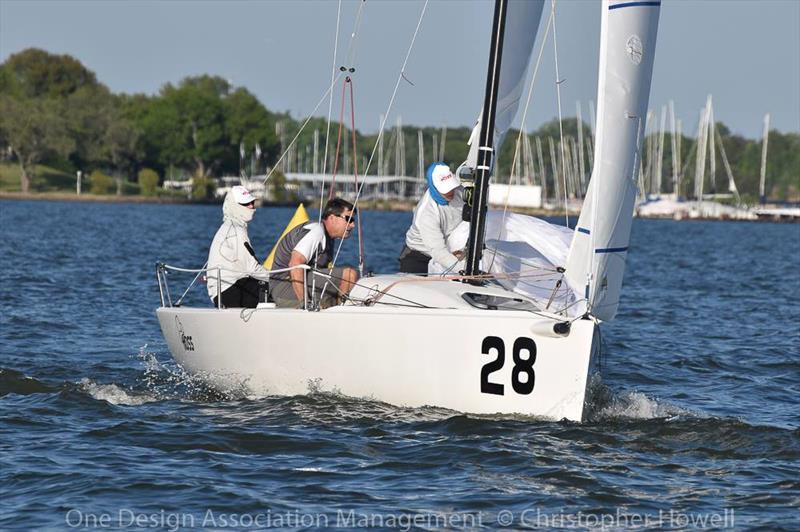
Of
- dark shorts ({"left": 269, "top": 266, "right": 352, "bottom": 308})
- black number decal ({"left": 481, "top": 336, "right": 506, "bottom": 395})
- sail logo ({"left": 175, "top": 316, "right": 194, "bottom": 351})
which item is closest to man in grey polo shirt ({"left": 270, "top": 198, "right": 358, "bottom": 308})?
dark shorts ({"left": 269, "top": 266, "right": 352, "bottom": 308})

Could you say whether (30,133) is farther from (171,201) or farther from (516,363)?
(516,363)

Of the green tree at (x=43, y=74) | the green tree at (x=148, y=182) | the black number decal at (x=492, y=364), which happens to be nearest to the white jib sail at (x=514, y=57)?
the black number decal at (x=492, y=364)

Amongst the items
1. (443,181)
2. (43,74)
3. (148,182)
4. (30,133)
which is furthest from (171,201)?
(443,181)

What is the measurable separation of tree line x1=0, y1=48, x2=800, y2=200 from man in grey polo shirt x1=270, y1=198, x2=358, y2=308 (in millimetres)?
85634

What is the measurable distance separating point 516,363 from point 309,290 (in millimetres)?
2120

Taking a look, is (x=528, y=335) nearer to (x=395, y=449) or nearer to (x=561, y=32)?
(x=395, y=449)

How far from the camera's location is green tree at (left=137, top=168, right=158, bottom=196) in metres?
100

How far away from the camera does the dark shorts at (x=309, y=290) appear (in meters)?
9.90

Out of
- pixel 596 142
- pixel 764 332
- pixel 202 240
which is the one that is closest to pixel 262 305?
pixel 596 142

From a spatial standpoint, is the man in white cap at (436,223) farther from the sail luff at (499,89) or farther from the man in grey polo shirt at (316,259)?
the man in grey polo shirt at (316,259)

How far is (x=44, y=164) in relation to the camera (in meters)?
106

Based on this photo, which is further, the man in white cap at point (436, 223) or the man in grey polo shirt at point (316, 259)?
the man in white cap at point (436, 223)

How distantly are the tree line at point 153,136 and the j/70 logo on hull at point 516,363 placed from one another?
286 feet

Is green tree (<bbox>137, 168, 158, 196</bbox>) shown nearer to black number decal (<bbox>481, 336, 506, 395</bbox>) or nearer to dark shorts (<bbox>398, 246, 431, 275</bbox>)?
dark shorts (<bbox>398, 246, 431, 275</bbox>)
